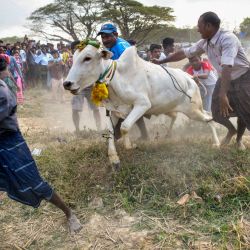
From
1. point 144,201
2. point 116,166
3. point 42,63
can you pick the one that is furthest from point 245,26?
point 144,201

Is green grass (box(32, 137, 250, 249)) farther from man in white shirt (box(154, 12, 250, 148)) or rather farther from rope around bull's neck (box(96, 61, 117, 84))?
rope around bull's neck (box(96, 61, 117, 84))

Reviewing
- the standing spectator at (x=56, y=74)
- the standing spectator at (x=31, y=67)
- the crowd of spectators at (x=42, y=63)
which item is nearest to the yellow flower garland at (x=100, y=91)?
the crowd of spectators at (x=42, y=63)

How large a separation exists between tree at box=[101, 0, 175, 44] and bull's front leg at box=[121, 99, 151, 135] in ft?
74.8

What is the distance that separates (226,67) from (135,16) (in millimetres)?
23757

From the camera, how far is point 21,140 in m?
3.71

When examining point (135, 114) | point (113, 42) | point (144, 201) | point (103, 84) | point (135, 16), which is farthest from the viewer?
point (135, 16)

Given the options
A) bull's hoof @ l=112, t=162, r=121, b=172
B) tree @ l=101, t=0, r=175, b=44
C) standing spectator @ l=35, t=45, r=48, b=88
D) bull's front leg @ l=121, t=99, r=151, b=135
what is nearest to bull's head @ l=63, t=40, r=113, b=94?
bull's front leg @ l=121, t=99, r=151, b=135

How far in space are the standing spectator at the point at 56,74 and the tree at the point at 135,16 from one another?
1401cm

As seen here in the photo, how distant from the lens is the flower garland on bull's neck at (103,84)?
15.8ft

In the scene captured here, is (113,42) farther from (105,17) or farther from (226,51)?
(105,17)

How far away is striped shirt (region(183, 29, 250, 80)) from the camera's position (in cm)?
470

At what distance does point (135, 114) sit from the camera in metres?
4.95

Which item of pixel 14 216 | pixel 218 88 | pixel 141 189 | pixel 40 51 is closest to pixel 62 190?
pixel 14 216

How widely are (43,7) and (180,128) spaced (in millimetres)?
22844
